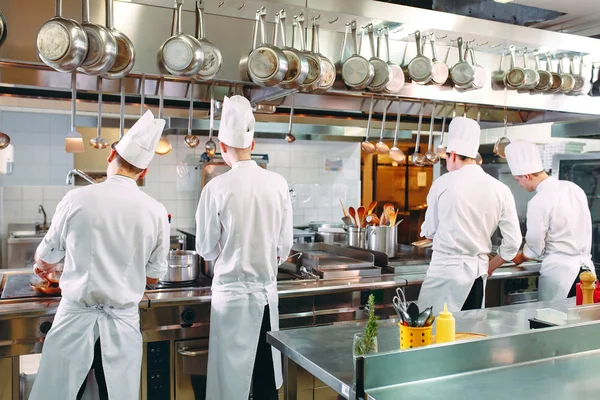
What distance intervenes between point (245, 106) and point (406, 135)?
3226mm

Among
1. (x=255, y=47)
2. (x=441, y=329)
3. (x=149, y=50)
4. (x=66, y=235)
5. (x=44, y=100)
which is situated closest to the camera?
(x=441, y=329)

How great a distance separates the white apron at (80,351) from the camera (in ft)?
7.73

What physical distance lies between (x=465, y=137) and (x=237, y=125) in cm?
142

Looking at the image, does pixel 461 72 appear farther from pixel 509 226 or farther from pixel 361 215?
pixel 361 215

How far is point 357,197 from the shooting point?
770cm

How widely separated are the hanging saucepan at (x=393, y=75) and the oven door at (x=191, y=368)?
1741mm

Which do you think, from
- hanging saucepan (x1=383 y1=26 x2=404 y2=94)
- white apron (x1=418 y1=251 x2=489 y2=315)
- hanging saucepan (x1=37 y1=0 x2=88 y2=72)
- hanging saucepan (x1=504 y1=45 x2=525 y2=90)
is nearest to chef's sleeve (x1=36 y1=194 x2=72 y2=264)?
hanging saucepan (x1=37 y1=0 x2=88 y2=72)

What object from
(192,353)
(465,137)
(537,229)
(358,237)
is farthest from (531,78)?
(192,353)

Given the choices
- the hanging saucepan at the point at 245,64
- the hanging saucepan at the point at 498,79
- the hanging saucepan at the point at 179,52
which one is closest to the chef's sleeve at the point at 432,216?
the hanging saucepan at the point at 498,79

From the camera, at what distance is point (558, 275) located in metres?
3.66

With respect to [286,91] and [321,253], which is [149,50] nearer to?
[286,91]

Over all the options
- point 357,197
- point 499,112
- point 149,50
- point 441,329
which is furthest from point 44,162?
point 441,329

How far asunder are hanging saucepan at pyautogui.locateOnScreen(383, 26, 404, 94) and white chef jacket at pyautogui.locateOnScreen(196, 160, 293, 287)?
0.94m

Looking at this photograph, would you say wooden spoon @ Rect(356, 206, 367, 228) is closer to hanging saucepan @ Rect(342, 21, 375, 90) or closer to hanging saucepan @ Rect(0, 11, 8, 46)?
hanging saucepan @ Rect(342, 21, 375, 90)
